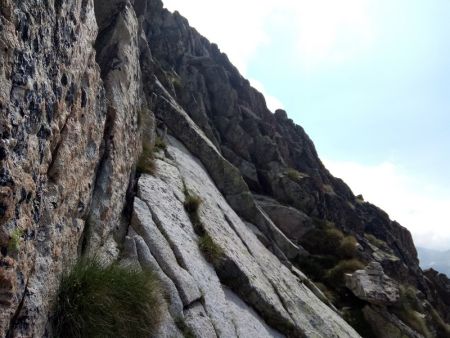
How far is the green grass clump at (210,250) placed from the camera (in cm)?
1400

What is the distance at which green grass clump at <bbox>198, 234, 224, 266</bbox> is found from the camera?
14.0m

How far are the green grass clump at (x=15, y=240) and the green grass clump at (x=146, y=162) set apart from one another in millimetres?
8757

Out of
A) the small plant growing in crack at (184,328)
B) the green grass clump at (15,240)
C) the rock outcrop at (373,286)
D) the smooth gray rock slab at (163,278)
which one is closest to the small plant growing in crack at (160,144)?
the smooth gray rock slab at (163,278)

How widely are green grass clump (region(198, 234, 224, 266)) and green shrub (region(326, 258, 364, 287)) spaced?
15516mm

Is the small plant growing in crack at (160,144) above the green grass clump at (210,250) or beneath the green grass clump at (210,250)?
above

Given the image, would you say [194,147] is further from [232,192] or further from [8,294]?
[8,294]

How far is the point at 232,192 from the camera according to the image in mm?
23172

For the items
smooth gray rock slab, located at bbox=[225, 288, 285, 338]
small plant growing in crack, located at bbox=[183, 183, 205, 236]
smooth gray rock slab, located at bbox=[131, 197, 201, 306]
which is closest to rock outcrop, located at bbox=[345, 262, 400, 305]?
smooth gray rock slab, located at bbox=[225, 288, 285, 338]

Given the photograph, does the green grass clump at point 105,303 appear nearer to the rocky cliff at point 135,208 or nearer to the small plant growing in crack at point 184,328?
the rocky cliff at point 135,208

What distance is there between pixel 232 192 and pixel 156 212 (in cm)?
1044

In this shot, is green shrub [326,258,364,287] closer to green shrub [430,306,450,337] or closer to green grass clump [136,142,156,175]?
green shrub [430,306,450,337]

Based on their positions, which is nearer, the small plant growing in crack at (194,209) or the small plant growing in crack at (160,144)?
the small plant growing in crack at (194,209)

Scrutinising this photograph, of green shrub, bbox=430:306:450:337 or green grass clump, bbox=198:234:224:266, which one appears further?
green shrub, bbox=430:306:450:337


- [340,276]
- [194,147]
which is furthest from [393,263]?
[194,147]
